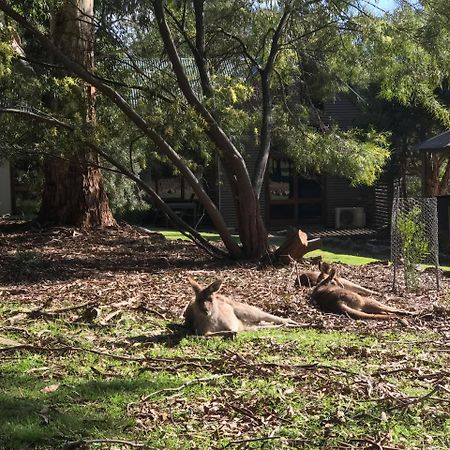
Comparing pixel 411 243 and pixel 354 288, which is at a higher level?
pixel 411 243

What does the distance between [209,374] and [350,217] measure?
73.2 ft

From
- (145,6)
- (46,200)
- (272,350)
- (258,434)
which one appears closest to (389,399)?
(258,434)

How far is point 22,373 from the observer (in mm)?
5633

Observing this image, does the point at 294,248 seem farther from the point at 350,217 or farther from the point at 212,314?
the point at 350,217

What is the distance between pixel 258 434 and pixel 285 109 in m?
11.3

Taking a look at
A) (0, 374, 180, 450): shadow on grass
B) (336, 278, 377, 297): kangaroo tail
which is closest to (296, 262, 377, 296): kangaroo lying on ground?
(336, 278, 377, 297): kangaroo tail

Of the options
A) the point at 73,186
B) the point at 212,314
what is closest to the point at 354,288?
the point at 212,314

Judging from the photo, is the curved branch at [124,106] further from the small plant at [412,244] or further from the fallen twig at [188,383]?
the fallen twig at [188,383]

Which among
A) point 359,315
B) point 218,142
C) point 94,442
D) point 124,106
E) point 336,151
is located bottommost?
point 94,442

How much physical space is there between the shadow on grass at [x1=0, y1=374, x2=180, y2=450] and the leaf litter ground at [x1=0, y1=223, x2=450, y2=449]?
0.01m

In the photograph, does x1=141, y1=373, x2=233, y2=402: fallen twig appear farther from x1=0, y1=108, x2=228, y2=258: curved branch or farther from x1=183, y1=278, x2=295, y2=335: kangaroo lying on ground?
x1=0, y1=108, x2=228, y2=258: curved branch

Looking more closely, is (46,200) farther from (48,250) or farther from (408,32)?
(408,32)

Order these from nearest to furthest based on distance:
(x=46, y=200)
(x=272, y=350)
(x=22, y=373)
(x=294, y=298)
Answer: (x=22, y=373)
(x=272, y=350)
(x=294, y=298)
(x=46, y=200)

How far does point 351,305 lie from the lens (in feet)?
28.9
